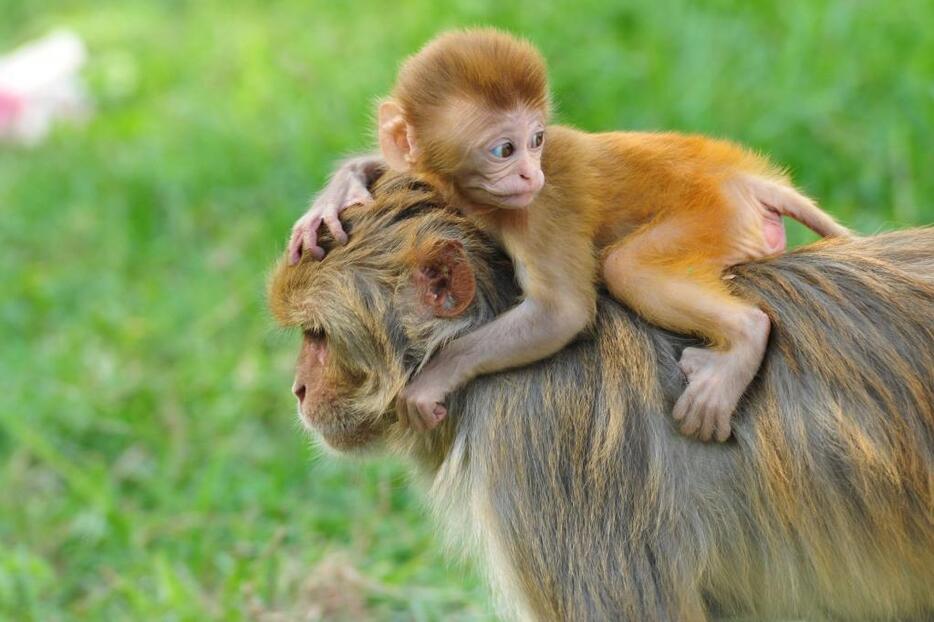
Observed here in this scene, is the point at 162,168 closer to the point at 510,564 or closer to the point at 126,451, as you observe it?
the point at 126,451

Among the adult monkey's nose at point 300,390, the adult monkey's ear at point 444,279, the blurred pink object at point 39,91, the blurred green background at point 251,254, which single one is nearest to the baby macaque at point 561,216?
the adult monkey's ear at point 444,279

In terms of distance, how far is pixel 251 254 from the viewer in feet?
26.4

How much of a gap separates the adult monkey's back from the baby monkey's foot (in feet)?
0.25

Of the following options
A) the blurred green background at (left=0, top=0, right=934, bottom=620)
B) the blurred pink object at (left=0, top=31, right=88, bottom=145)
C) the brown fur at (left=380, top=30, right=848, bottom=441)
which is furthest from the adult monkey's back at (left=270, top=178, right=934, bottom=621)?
the blurred pink object at (left=0, top=31, right=88, bottom=145)

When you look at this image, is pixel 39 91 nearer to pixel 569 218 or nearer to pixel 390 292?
pixel 390 292

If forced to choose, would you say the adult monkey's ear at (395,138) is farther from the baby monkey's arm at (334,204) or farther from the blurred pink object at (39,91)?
the blurred pink object at (39,91)

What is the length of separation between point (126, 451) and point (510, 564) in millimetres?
3178

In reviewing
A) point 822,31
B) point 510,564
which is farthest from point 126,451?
point 822,31

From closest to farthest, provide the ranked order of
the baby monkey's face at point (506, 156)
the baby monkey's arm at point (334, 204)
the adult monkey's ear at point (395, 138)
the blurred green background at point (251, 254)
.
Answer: the baby monkey's face at point (506, 156) → the adult monkey's ear at point (395, 138) → the baby monkey's arm at point (334, 204) → the blurred green background at point (251, 254)

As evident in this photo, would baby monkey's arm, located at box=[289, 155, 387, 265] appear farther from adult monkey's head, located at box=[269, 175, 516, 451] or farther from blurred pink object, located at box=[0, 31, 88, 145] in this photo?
blurred pink object, located at box=[0, 31, 88, 145]

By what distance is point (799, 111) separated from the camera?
7418 millimetres

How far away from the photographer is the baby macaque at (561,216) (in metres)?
3.97

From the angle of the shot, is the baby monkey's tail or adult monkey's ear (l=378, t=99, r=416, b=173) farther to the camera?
the baby monkey's tail

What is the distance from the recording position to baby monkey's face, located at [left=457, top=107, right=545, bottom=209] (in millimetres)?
3916
